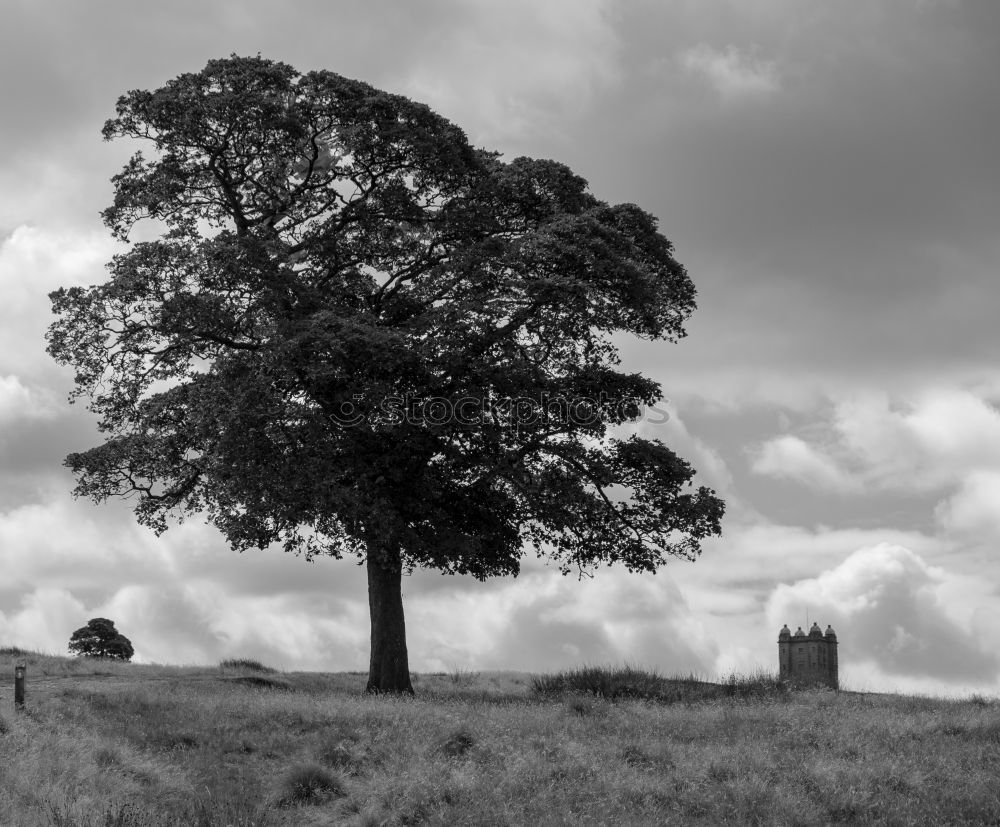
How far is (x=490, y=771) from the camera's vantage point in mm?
17266

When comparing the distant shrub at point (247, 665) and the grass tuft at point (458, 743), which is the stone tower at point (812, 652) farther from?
the grass tuft at point (458, 743)

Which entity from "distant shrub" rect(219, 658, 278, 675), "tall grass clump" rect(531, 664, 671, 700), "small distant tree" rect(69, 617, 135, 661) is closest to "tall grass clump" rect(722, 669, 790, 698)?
"tall grass clump" rect(531, 664, 671, 700)

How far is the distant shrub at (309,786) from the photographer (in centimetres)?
1662

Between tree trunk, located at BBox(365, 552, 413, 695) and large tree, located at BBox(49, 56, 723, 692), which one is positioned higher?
large tree, located at BBox(49, 56, 723, 692)

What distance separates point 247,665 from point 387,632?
871cm

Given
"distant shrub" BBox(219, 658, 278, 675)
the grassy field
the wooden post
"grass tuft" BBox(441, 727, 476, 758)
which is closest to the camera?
the grassy field

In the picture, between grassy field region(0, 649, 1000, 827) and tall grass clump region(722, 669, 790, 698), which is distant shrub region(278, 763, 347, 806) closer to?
grassy field region(0, 649, 1000, 827)

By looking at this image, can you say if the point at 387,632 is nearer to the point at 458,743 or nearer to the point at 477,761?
the point at 458,743

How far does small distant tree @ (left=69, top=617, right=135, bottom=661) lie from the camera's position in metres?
49.2

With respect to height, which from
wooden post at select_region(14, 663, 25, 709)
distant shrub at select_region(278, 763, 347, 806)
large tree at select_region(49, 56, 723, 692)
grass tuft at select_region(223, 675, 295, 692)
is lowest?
distant shrub at select_region(278, 763, 347, 806)

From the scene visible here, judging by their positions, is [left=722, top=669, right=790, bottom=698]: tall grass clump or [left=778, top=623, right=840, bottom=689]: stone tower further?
[left=778, top=623, right=840, bottom=689]: stone tower

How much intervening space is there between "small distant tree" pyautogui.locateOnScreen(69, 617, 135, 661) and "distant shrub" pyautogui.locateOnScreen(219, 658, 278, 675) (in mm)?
14740

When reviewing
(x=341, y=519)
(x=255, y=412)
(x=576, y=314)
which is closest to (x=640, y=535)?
(x=576, y=314)

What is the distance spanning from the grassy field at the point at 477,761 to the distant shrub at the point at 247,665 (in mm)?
9974
